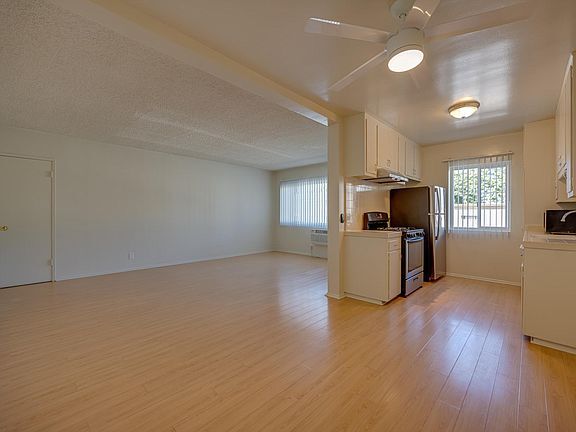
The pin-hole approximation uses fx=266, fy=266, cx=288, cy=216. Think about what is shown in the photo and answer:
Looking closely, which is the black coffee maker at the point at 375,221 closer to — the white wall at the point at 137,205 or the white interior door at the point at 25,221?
the white wall at the point at 137,205

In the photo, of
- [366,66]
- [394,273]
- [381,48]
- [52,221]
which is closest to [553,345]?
[394,273]

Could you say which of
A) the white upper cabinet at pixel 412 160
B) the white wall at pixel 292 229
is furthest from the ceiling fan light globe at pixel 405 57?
the white wall at pixel 292 229

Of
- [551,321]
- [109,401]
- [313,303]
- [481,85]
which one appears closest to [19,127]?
[109,401]

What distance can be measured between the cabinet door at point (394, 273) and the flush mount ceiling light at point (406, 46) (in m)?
2.27

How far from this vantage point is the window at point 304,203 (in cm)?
714

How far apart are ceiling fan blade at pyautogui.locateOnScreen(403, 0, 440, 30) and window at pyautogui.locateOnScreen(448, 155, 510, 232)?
3.83 meters

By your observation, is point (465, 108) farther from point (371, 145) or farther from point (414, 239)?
point (414, 239)

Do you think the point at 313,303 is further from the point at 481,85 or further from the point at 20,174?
the point at 20,174

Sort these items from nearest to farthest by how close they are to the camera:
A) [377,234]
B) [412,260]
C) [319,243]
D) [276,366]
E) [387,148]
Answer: [276,366] < [377,234] < [412,260] < [387,148] < [319,243]

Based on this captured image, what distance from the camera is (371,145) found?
11.8 feet

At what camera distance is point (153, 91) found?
9.76 ft

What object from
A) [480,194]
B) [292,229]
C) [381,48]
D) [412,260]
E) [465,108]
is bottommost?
[412,260]

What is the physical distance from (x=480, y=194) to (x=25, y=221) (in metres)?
7.51

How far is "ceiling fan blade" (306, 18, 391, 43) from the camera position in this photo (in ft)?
4.74
